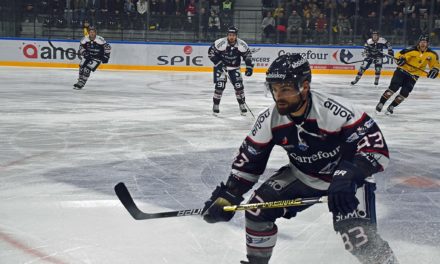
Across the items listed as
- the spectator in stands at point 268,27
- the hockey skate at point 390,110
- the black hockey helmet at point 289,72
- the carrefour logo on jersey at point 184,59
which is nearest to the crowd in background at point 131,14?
the carrefour logo on jersey at point 184,59

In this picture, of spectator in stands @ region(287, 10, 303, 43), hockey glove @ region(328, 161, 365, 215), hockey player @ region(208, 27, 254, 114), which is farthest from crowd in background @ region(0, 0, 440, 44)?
hockey glove @ region(328, 161, 365, 215)

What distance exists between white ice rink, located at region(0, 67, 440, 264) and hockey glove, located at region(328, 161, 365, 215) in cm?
129

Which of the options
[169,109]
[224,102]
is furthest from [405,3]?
[169,109]

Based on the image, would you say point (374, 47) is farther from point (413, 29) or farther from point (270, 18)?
point (270, 18)

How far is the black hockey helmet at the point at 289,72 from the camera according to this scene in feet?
9.89

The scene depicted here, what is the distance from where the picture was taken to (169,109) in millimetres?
12070

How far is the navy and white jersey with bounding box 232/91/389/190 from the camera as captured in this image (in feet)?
9.91

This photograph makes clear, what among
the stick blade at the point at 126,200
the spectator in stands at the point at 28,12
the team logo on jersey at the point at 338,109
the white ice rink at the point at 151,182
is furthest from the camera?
the spectator in stands at the point at 28,12

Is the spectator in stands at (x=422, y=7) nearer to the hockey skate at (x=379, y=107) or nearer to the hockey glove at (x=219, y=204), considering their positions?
the hockey skate at (x=379, y=107)

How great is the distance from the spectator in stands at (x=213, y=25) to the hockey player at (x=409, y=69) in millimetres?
10419

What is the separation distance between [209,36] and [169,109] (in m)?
10.2

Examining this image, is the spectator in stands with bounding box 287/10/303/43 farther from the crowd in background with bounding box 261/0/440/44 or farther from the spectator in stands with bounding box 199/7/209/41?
the spectator in stands with bounding box 199/7/209/41

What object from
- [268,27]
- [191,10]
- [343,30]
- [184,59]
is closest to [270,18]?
[268,27]

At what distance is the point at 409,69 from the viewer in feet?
39.8
